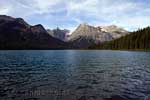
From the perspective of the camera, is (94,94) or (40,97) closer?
(40,97)

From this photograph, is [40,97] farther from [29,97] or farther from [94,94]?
[94,94]

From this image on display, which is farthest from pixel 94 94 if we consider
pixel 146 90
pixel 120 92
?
pixel 146 90

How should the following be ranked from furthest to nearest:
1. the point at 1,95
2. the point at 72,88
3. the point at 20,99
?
the point at 72,88
the point at 1,95
the point at 20,99

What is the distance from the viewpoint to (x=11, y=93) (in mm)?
23469

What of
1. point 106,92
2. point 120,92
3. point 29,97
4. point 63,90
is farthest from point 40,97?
point 120,92

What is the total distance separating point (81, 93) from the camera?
77.3 ft

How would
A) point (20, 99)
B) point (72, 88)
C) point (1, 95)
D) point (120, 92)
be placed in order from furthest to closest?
1. point (72, 88)
2. point (120, 92)
3. point (1, 95)
4. point (20, 99)

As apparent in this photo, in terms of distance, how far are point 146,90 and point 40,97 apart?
1356 centimetres

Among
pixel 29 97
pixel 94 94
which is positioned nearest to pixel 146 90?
pixel 94 94

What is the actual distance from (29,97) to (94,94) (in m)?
7.59

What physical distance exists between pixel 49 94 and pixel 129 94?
375 inches

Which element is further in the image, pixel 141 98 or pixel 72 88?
pixel 72 88

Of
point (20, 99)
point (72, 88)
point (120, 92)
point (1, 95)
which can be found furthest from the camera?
point (72, 88)

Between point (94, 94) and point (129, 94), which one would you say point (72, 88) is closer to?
point (94, 94)
